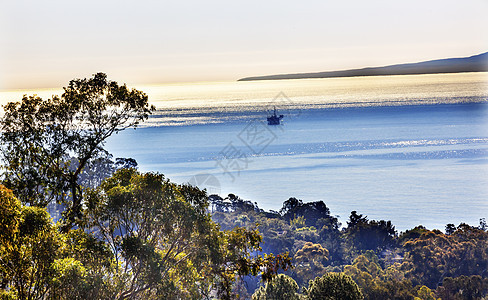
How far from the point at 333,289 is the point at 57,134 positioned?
38.6ft

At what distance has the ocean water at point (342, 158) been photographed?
60656 millimetres

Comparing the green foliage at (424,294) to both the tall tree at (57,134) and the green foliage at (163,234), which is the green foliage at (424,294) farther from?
the tall tree at (57,134)

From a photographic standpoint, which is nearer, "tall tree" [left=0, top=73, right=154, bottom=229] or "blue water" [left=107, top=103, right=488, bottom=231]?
"tall tree" [left=0, top=73, right=154, bottom=229]

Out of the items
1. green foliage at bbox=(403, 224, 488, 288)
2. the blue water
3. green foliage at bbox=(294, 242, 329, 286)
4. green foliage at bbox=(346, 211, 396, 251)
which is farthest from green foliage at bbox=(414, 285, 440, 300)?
the blue water

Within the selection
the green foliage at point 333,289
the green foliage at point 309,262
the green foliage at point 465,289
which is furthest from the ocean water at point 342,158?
the green foliage at point 333,289

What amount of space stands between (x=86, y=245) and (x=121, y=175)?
164 centimetres

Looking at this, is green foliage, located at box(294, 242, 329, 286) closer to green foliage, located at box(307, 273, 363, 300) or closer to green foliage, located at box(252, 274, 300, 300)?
green foliage, located at box(307, 273, 363, 300)

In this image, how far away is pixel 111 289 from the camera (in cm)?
902

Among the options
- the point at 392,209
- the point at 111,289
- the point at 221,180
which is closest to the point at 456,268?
the point at 111,289

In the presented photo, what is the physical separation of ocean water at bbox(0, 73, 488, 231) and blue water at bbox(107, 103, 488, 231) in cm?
14

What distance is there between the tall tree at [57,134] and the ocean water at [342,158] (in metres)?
42.8

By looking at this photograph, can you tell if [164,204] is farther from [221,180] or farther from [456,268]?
[221,180]

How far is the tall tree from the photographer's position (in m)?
11.0

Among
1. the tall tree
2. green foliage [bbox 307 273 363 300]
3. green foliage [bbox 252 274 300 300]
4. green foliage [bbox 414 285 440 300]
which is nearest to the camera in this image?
the tall tree
